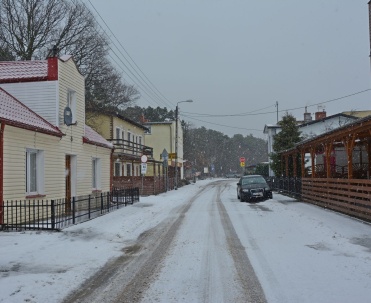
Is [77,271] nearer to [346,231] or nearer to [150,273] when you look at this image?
[150,273]

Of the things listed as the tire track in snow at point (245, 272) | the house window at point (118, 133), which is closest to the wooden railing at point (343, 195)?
the tire track in snow at point (245, 272)

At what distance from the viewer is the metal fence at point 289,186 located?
82.6 feet

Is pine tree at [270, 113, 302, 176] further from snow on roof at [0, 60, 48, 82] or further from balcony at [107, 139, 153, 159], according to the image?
snow on roof at [0, 60, 48, 82]

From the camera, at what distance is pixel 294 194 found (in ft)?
86.9

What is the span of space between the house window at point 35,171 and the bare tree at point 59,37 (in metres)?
17.2

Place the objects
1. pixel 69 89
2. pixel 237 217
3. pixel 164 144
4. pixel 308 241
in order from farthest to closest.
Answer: pixel 164 144 → pixel 69 89 → pixel 237 217 → pixel 308 241

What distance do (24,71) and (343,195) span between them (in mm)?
13358

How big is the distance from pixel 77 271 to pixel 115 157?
2632cm

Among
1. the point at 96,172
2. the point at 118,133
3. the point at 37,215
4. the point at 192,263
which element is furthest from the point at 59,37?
the point at 192,263

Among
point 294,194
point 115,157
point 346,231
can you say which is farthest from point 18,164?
point 115,157

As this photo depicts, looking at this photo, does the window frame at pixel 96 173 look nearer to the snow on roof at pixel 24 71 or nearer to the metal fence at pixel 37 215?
the metal fence at pixel 37 215

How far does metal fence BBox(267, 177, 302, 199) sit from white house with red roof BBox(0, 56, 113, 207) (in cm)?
1220

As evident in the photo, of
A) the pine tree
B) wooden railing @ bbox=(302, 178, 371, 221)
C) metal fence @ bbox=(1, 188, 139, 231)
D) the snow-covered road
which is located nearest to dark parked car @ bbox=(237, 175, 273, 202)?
wooden railing @ bbox=(302, 178, 371, 221)

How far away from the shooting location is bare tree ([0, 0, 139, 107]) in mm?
31750
